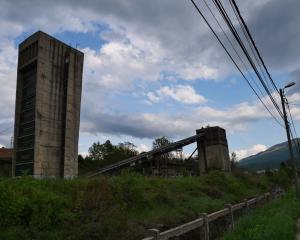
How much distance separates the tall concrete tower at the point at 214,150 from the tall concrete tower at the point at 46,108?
2057cm

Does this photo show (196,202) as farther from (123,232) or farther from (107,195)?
(123,232)

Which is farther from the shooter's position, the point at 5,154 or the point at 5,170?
the point at 5,154

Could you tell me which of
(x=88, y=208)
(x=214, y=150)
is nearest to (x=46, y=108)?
(x=88, y=208)

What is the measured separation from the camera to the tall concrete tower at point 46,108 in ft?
108

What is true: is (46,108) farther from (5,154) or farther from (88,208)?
(5,154)

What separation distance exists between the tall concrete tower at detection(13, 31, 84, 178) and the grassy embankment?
18.1 meters

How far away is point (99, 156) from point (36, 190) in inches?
3863

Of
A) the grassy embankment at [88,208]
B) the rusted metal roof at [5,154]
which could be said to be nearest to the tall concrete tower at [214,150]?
the grassy embankment at [88,208]

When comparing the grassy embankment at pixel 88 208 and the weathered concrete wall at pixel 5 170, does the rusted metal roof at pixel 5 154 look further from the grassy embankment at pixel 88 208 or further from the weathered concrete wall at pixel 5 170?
the grassy embankment at pixel 88 208

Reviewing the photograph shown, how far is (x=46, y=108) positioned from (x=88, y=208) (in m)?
24.4

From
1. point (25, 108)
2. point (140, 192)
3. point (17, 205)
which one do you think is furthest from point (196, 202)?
point (25, 108)

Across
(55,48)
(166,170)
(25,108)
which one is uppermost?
(55,48)

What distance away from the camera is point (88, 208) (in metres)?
11.2

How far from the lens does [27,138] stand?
33.3 meters
